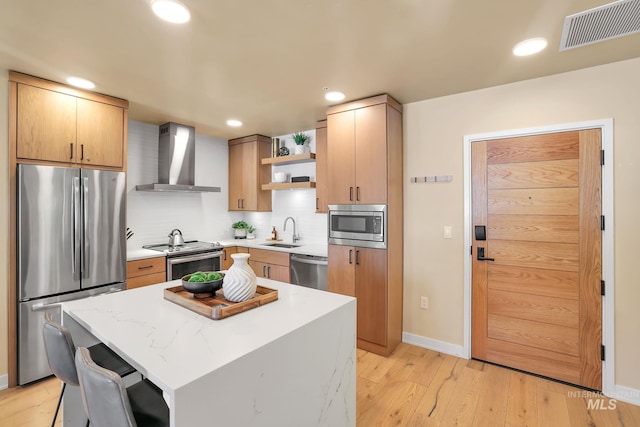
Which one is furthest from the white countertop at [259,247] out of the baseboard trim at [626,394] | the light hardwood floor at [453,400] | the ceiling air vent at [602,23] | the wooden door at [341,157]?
the ceiling air vent at [602,23]

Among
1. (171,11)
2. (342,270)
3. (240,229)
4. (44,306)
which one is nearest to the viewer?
(171,11)

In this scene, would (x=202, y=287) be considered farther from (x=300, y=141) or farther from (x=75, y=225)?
(x=300, y=141)

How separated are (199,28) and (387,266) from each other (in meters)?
2.39

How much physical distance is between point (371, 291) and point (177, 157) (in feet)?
9.55

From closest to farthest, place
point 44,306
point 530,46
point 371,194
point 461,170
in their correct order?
point 530,46 < point 44,306 < point 461,170 < point 371,194

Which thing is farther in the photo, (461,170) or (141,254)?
(141,254)

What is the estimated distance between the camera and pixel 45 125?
2566mm

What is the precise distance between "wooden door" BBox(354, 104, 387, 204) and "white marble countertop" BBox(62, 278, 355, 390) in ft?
4.73

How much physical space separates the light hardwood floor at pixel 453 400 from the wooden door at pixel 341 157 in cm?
165

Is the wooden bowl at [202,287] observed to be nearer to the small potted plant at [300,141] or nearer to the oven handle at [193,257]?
the oven handle at [193,257]

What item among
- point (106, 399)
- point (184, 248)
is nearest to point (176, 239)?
point (184, 248)

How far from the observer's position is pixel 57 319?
2.58 meters

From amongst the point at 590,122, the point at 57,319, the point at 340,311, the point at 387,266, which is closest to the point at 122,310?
the point at 340,311

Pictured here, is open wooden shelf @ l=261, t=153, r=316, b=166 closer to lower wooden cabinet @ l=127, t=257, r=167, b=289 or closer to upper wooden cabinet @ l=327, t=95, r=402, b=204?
upper wooden cabinet @ l=327, t=95, r=402, b=204
